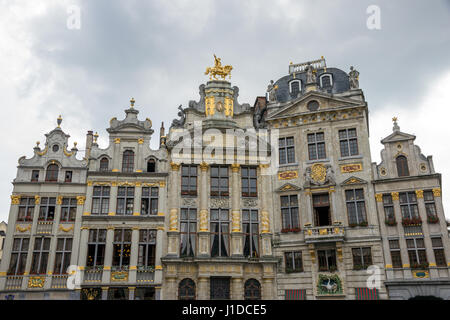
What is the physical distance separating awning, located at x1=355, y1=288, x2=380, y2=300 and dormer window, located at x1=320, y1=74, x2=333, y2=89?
1626cm

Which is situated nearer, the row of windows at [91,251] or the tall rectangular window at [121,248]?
the row of windows at [91,251]

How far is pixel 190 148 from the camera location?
3369 centimetres

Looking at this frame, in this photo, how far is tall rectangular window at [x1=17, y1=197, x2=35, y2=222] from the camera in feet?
99.3

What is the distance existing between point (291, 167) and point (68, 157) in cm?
1702

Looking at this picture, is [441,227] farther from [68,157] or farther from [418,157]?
[68,157]

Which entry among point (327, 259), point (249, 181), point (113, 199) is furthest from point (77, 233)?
point (327, 259)

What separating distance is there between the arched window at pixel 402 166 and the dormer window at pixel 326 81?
27.9ft

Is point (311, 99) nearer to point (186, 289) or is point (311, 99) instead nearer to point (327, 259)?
point (327, 259)

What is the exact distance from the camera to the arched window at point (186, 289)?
29791 millimetres

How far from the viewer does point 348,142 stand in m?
32.8

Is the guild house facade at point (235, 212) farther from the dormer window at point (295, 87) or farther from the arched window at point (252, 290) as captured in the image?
the dormer window at point (295, 87)

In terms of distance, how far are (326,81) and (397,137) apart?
312 inches

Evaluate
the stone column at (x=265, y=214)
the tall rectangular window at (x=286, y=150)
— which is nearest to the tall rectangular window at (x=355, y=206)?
the tall rectangular window at (x=286, y=150)
